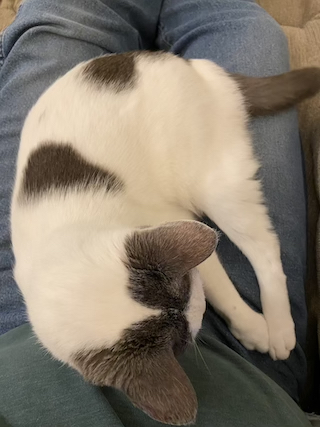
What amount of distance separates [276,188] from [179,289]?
0.52 metres

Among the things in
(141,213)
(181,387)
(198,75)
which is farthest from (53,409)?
(198,75)

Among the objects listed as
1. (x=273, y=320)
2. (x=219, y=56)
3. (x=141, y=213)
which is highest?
(x=219, y=56)

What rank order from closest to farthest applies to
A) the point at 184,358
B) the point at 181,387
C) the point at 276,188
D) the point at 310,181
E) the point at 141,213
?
1. the point at 181,387
2. the point at 184,358
3. the point at 141,213
4. the point at 276,188
5. the point at 310,181

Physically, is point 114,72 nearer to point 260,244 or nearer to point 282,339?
point 260,244

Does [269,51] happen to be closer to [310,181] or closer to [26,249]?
[310,181]

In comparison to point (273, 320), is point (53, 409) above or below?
above

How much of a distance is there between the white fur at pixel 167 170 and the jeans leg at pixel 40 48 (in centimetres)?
22

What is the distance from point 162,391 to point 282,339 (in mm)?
545

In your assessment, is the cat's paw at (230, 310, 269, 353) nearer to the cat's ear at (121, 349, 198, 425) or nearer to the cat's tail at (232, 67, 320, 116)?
the cat's ear at (121, 349, 198, 425)

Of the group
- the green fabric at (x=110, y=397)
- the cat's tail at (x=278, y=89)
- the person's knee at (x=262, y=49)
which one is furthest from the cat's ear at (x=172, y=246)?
the person's knee at (x=262, y=49)

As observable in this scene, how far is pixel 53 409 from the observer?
786 millimetres

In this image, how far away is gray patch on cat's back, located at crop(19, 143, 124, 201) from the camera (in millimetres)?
1038

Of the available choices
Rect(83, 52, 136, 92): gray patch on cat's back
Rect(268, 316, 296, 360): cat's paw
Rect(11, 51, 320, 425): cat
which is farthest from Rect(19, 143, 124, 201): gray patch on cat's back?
Rect(268, 316, 296, 360): cat's paw

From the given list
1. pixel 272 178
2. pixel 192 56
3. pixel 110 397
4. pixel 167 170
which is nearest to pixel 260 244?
pixel 272 178
